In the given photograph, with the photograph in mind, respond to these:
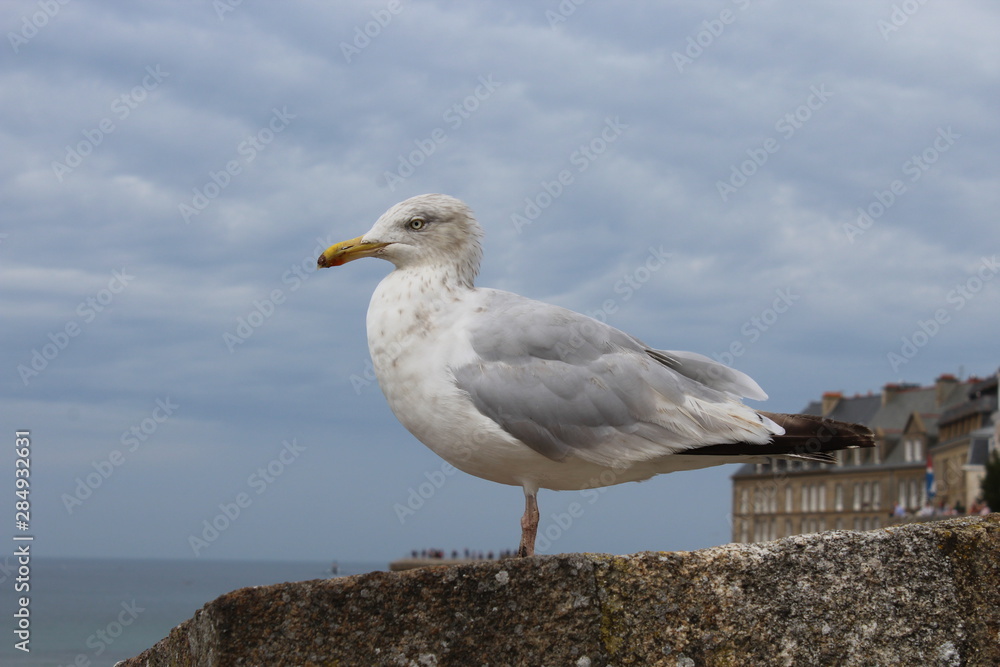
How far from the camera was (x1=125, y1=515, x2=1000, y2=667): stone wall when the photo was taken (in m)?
4.37

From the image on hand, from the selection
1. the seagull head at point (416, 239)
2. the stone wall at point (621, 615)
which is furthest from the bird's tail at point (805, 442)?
the seagull head at point (416, 239)

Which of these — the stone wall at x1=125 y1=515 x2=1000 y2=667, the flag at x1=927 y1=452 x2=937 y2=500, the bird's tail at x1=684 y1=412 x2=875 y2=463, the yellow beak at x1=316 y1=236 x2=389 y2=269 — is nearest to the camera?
the stone wall at x1=125 y1=515 x2=1000 y2=667

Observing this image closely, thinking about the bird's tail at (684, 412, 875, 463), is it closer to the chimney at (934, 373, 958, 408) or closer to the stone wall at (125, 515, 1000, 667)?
the stone wall at (125, 515, 1000, 667)

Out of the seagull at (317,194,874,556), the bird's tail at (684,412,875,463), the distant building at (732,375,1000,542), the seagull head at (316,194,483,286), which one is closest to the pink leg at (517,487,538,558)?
the seagull at (317,194,874,556)

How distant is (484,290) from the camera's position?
20.8 ft

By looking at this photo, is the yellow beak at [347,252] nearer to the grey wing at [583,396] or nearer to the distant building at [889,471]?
the grey wing at [583,396]

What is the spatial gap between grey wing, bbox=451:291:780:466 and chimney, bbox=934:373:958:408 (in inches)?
3626

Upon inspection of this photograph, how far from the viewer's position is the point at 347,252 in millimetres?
6227

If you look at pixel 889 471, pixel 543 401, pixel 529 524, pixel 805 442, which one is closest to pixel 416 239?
pixel 543 401

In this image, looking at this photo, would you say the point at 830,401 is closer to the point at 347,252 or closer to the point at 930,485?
the point at 930,485

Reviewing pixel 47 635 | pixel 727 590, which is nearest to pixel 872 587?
pixel 727 590

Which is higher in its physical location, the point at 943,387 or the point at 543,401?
the point at 943,387

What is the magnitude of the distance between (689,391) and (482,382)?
43.4 inches

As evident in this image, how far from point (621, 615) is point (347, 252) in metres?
2.65
